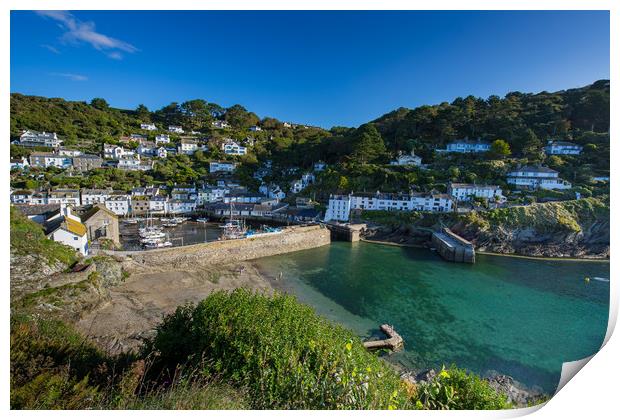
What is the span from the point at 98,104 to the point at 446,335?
6644 centimetres

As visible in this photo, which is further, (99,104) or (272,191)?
(99,104)

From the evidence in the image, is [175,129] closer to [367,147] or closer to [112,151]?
[112,151]

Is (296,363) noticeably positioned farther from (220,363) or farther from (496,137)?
(496,137)

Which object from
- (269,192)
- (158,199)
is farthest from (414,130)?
(158,199)

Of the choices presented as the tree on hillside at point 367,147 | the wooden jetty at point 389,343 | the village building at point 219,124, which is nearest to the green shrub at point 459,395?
the wooden jetty at point 389,343

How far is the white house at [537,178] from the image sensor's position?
75.5ft

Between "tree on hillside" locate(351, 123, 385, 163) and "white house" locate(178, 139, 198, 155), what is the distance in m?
25.0

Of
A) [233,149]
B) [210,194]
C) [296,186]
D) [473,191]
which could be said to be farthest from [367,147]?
[233,149]

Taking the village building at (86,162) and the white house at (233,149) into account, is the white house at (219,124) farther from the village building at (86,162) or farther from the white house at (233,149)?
the village building at (86,162)

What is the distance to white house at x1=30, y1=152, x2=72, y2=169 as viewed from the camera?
1160 inches

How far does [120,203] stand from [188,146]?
1865 cm

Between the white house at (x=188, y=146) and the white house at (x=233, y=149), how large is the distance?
4379mm

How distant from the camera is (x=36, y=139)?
109 feet

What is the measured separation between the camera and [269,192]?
33.2 meters
